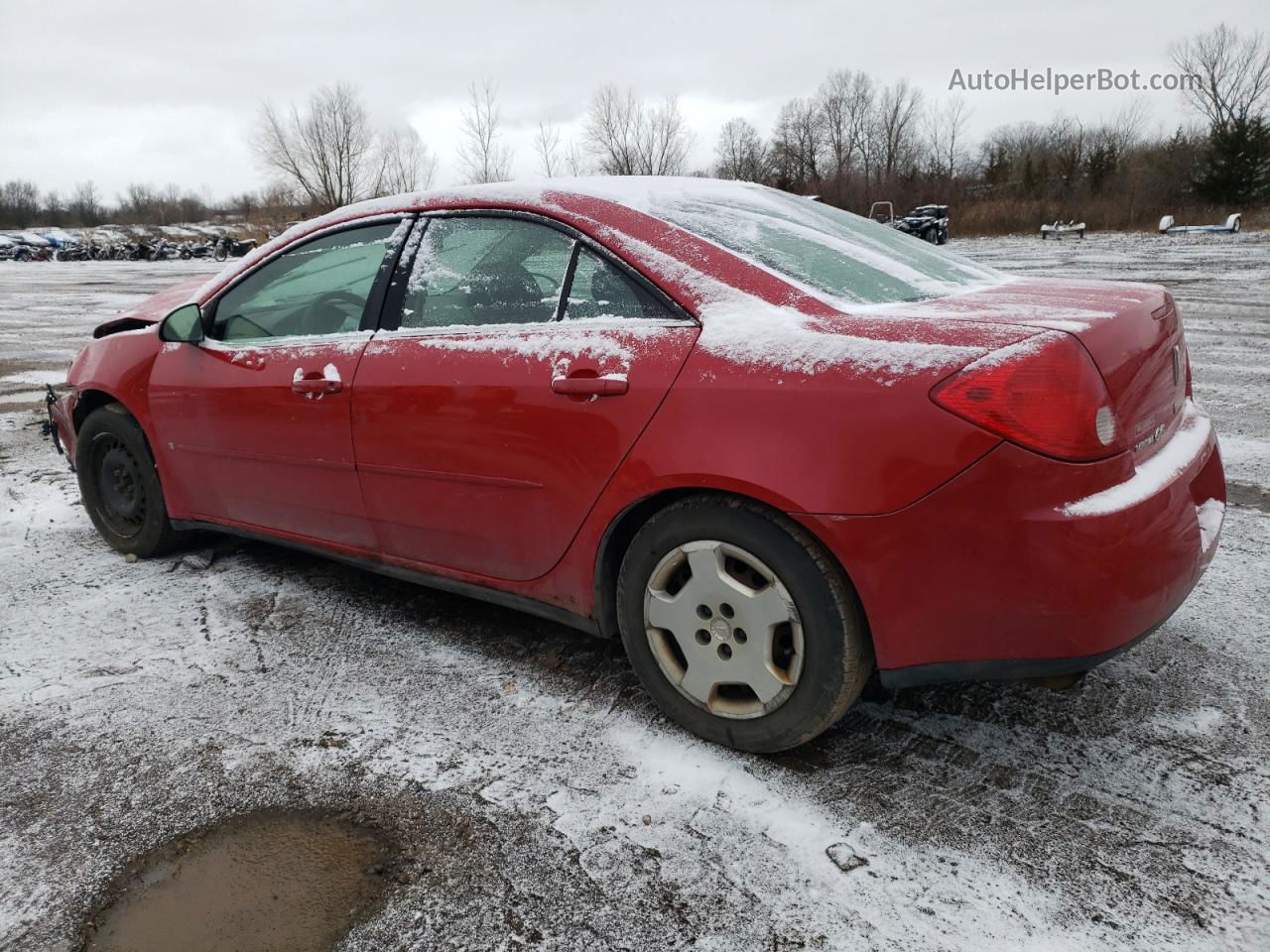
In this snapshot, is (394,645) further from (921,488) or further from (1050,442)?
(1050,442)

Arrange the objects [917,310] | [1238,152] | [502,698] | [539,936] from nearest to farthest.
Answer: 1. [539,936]
2. [917,310]
3. [502,698]
4. [1238,152]

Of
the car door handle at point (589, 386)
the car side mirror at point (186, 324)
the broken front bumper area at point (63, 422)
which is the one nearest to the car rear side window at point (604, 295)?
the car door handle at point (589, 386)

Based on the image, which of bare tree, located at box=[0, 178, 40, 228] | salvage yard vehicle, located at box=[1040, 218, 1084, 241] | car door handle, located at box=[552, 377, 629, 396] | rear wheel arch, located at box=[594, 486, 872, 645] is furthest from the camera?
bare tree, located at box=[0, 178, 40, 228]

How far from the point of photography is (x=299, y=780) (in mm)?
2242

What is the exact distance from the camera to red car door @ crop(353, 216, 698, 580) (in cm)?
225

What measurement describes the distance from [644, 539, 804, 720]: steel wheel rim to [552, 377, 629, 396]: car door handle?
0.43 meters

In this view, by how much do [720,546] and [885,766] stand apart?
0.71 metres

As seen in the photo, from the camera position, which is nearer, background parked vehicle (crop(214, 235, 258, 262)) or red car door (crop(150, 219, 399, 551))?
red car door (crop(150, 219, 399, 551))

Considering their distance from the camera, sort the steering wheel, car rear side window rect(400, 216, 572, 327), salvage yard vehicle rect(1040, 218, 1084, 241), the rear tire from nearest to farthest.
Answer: car rear side window rect(400, 216, 572, 327)
the steering wheel
the rear tire
salvage yard vehicle rect(1040, 218, 1084, 241)

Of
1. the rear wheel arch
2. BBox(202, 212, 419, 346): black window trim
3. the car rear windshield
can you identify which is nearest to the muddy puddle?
the rear wheel arch

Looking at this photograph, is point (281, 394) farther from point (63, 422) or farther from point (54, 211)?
point (54, 211)

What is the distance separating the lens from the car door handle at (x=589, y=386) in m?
2.21

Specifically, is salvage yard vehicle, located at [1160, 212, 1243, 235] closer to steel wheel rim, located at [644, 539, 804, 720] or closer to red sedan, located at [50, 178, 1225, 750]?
red sedan, located at [50, 178, 1225, 750]

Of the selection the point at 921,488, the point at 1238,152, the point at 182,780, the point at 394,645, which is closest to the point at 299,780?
the point at 182,780
